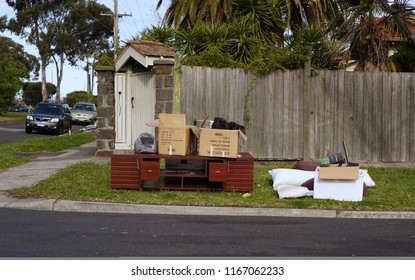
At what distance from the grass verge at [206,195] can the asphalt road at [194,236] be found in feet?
1.83

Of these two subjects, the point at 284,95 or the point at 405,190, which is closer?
the point at 405,190

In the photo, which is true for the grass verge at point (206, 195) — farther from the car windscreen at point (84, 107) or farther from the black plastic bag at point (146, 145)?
the car windscreen at point (84, 107)

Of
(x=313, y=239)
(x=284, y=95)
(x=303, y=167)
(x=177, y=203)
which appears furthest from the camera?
(x=284, y=95)

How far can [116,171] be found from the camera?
10500mm

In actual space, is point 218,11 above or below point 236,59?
above

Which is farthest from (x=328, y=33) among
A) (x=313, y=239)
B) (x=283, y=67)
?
(x=313, y=239)

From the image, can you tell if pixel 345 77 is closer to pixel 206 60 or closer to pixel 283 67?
pixel 283 67

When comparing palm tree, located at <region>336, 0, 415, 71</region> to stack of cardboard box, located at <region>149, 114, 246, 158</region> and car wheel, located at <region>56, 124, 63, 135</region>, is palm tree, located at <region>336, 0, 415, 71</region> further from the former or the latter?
car wheel, located at <region>56, 124, 63, 135</region>

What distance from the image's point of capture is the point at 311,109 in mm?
14281

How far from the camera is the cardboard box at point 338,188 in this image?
394 inches

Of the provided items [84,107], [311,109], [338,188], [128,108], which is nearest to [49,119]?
[84,107]

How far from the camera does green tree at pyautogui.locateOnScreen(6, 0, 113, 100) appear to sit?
187 ft

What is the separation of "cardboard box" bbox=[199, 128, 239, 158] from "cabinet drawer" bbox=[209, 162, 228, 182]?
160 millimetres

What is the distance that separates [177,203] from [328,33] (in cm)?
755
